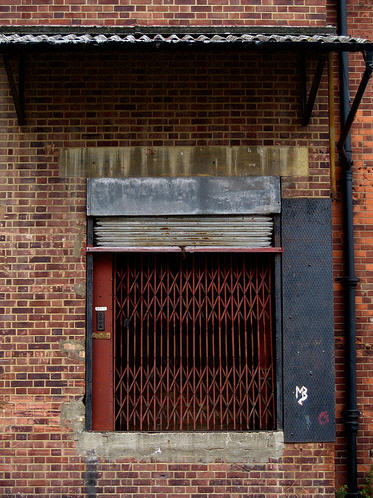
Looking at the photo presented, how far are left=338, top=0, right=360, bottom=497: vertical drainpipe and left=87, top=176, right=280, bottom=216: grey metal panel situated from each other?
883mm

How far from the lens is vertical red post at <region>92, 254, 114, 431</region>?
18.7 ft

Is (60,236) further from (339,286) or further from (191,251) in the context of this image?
(339,286)

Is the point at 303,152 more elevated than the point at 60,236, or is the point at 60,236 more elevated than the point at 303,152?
the point at 303,152

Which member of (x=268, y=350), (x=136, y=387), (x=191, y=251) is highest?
(x=191, y=251)

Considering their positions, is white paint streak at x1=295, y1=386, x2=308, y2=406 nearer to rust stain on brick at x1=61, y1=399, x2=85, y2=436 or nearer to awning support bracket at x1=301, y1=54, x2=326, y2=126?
rust stain on brick at x1=61, y1=399, x2=85, y2=436

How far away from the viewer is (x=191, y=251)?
18.7 feet

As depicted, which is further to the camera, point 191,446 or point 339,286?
point 339,286

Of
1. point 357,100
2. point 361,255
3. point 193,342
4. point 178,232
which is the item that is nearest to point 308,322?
point 361,255

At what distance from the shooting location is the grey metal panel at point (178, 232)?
5.77m

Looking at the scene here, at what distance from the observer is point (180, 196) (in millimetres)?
5758

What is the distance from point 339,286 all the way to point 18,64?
13.7ft

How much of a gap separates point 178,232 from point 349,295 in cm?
196

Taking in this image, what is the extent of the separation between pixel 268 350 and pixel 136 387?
1422 mm

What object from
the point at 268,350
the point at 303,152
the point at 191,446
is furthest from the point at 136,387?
the point at 303,152
